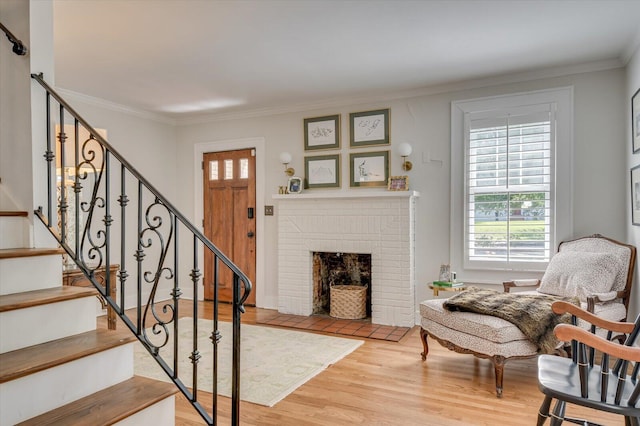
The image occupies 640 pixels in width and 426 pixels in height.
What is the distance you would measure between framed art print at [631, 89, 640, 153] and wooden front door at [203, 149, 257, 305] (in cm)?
413

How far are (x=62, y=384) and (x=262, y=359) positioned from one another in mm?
2010

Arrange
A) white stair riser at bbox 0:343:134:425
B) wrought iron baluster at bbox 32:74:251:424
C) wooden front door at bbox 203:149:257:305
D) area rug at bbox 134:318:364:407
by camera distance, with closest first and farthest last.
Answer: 1. white stair riser at bbox 0:343:134:425
2. wrought iron baluster at bbox 32:74:251:424
3. area rug at bbox 134:318:364:407
4. wooden front door at bbox 203:149:257:305

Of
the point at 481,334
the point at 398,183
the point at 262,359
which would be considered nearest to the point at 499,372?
the point at 481,334

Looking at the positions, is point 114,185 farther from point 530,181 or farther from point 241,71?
point 530,181

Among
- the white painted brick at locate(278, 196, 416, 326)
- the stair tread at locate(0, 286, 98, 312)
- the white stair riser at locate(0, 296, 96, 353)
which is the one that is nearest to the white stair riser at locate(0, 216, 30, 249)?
the stair tread at locate(0, 286, 98, 312)

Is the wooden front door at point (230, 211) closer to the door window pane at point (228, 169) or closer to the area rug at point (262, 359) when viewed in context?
the door window pane at point (228, 169)

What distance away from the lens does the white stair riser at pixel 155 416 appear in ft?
5.57

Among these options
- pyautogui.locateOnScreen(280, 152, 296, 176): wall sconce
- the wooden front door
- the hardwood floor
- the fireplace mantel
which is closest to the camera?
the hardwood floor

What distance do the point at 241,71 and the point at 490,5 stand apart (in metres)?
2.30

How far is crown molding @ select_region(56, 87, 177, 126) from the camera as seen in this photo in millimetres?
4783

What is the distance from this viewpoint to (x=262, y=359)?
11.6 feet

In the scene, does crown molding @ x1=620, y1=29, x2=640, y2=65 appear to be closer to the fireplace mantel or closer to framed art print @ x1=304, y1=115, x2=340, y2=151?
the fireplace mantel

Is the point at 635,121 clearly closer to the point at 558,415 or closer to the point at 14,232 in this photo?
the point at 558,415

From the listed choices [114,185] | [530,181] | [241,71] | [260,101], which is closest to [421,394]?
[530,181]
